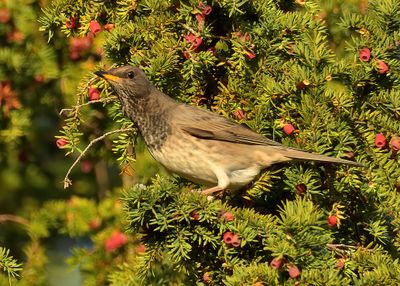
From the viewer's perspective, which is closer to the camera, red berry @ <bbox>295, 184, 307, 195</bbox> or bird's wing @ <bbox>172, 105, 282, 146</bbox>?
red berry @ <bbox>295, 184, 307, 195</bbox>

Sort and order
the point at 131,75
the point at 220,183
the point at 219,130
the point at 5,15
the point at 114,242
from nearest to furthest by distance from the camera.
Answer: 1. the point at 131,75
2. the point at 220,183
3. the point at 219,130
4. the point at 114,242
5. the point at 5,15

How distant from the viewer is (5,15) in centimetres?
664

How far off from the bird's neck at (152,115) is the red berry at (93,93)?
20 cm

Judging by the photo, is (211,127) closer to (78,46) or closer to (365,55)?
(365,55)

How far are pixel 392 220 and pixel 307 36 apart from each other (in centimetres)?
114

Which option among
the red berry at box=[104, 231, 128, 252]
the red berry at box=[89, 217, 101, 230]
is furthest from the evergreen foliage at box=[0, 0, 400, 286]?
the red berry at box=[89, 217, 101, 230]

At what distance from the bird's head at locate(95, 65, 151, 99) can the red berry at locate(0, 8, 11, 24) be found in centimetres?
170

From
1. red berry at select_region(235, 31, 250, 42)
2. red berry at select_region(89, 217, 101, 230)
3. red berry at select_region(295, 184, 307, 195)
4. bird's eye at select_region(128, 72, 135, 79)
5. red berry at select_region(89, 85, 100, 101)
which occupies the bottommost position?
red berry at select_region(89, 217, 101, 230)

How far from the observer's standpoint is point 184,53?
4.86 meters

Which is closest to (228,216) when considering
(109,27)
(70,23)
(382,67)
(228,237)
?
(228,237)

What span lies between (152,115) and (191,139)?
304 millimetres

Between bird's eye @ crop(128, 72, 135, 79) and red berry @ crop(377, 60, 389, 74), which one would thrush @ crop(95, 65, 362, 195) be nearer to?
bird's eye @ crop(128, 72, 135, 79)

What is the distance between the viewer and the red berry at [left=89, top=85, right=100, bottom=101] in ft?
17.3

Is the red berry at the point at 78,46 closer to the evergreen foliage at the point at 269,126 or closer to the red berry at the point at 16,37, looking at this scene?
the red berry at the point at 16,37
